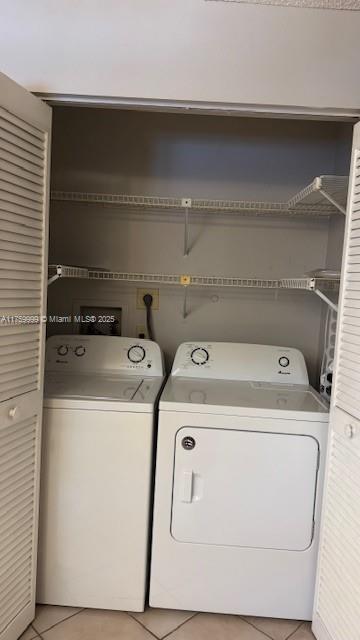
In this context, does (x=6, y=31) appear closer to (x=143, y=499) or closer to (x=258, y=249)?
(x=258, y=249)

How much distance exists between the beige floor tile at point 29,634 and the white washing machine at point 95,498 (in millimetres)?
114

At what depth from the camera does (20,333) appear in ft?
4.73

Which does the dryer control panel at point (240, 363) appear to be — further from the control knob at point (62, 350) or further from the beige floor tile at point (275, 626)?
the beige floor tile at point (275, 626)

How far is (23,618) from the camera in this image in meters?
1.62

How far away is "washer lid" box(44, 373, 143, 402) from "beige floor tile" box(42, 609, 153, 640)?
0.90 meters

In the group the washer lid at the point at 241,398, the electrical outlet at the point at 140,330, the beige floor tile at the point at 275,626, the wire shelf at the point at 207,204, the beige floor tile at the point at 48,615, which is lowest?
the beige floor tile at the point at 275,626

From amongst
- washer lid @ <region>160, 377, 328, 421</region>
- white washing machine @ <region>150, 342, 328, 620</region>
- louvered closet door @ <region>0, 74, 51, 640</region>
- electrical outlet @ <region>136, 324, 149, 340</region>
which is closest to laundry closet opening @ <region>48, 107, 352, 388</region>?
electrical outlet @ <region>136, 324, 149, 340</region>

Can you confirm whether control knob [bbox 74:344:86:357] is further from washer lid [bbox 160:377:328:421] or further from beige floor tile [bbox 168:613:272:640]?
beige floor tile [bbox 168:613:272:640]

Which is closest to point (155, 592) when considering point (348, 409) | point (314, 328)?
point (348, 409)

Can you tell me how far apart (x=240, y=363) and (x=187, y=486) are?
28.7 inches

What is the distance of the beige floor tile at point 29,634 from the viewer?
1.64 metres

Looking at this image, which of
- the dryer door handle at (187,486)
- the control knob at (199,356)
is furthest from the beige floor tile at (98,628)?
the control knob at (199,356)

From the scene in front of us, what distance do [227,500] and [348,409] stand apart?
2.01ft

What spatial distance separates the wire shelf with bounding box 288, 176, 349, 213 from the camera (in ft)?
5.38
